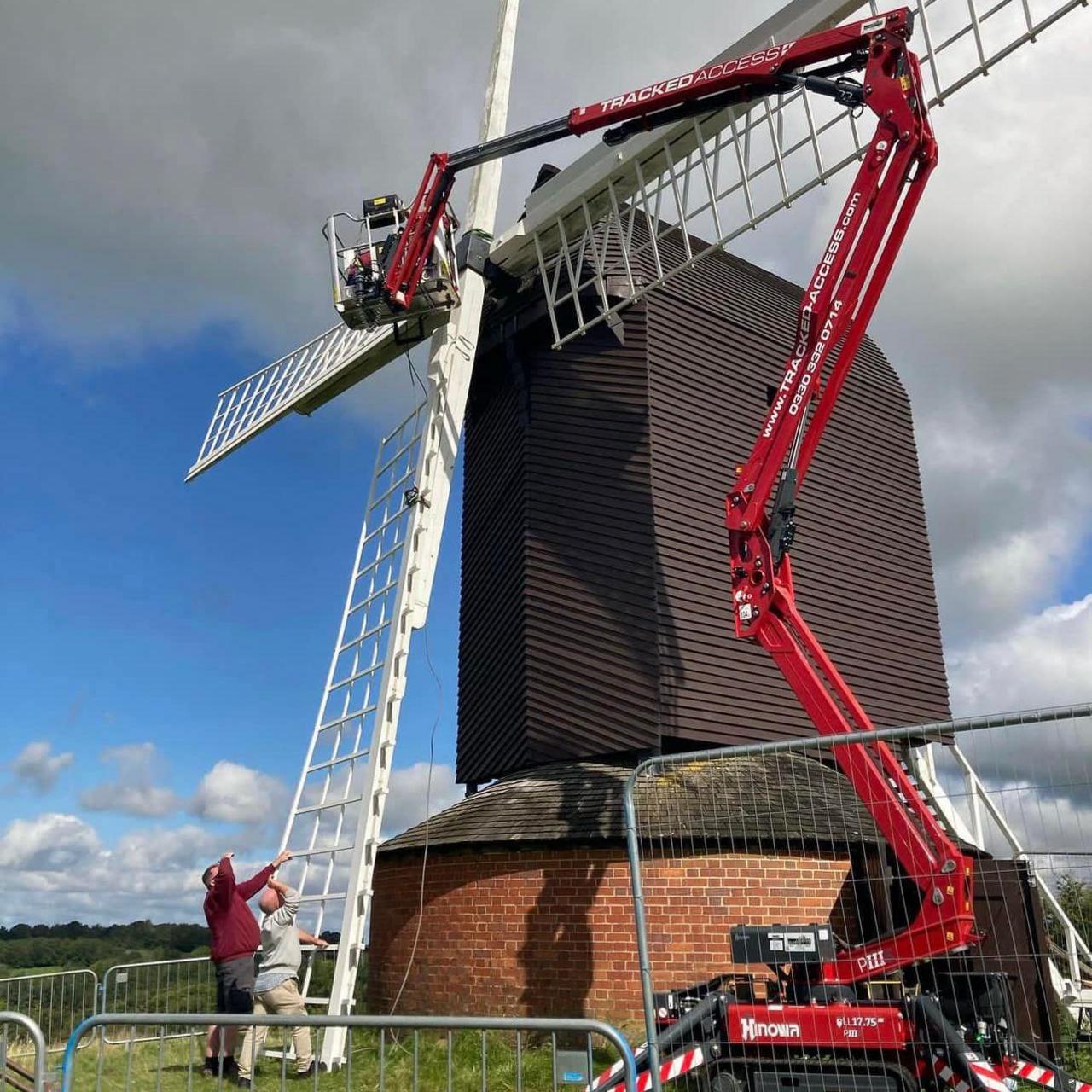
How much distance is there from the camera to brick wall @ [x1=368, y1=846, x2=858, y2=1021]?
9766 millimetres

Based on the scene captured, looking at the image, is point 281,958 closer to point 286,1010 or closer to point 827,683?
point 286,1010

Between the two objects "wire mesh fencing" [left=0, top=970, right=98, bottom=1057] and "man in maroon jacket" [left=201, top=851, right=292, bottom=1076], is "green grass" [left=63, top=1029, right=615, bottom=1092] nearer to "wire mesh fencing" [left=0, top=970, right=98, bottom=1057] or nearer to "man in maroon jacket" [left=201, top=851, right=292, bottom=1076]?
"man in maroon jacket" [left=201, top=851, right=292, bottom=1076]

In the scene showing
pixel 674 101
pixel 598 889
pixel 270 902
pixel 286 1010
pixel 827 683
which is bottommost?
pixel 286 1010

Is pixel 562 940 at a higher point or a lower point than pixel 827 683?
lower

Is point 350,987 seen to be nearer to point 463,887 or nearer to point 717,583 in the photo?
point 463,887

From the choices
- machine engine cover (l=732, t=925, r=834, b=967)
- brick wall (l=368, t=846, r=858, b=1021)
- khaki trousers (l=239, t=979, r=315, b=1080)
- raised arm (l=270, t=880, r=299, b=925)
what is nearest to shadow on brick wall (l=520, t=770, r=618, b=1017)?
brick wall (l=368, t=846, r=858, b=1021)

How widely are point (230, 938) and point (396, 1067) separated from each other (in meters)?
1.74

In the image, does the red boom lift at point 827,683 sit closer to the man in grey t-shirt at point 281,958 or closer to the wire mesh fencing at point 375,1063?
the wire mesh fencing at point 375,1063

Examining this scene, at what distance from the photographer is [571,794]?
36.5 feet

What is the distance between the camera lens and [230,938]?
8.32 m

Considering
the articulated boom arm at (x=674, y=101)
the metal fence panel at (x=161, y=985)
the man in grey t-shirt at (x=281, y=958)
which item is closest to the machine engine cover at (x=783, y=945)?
the man in grey t-shirt at (x=281, y=958)

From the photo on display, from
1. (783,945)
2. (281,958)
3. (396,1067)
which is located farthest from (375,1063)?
(783,945)

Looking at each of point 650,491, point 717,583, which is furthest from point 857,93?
point 717,583

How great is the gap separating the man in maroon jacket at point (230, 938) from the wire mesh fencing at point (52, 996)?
165 inches
